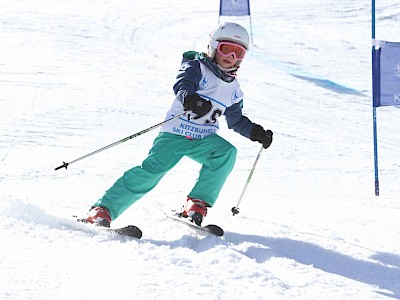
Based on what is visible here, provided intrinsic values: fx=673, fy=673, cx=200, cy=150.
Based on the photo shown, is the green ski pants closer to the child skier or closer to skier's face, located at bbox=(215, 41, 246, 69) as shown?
the child skier

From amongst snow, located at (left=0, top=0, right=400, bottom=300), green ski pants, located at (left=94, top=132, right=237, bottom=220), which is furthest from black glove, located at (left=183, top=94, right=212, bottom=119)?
snow, located at (left=0, top=0, right=400, bottom=300)

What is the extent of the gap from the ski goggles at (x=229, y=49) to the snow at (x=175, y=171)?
999 millimetres

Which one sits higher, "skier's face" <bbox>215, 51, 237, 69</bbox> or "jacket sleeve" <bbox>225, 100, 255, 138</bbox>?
"skier's face" <bbox>215, 51, 237, 69</bbox>

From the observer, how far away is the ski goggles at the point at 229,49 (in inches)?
157

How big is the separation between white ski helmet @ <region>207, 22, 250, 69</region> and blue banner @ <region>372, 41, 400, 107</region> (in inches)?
62.4

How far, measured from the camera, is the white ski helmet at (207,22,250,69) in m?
3.98

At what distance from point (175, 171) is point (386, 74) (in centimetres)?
196

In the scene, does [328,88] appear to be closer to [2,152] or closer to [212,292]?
[2,152]

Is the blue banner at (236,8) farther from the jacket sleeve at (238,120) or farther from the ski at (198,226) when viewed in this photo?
the ski at (198,226)

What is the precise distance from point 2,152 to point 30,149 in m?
0.28

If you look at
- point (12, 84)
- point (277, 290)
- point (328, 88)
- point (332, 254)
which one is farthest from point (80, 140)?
point (328, 88)

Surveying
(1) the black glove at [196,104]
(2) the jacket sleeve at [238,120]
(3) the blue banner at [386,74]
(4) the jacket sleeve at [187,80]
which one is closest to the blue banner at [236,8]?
(3) the blue banner at [386,74]

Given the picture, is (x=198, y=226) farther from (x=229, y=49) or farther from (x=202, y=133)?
(x=229, y=49)

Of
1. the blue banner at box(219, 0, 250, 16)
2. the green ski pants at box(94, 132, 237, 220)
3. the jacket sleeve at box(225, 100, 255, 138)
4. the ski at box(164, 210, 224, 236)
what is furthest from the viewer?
the blue banner at box(219, 0, 250, 16)
